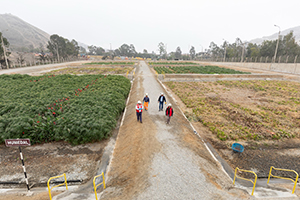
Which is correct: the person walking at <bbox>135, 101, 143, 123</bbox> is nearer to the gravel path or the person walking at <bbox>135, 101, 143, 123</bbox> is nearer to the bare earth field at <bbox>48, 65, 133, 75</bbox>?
the gravel path

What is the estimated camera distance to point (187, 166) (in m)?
6.59

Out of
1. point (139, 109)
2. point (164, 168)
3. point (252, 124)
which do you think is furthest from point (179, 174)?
point (252, 124)

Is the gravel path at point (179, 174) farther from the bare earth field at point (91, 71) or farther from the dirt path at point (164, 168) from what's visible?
the bare earth field at point (91, 71)

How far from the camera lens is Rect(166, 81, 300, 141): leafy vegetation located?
412 inches

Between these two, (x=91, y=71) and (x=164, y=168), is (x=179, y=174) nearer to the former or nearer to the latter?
(x=164, y=168)

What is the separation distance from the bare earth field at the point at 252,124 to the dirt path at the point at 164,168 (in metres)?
1.93

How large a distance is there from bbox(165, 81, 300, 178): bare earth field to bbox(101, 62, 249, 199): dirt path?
6.33 ft

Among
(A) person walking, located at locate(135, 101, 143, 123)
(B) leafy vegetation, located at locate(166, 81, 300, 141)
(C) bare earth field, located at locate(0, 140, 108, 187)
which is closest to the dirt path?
(A) person walking, located at locate(135, 101, 143, 123)

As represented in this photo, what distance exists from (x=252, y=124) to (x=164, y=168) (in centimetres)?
868

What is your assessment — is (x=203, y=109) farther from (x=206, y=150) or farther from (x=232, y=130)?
(x=206, y=150)

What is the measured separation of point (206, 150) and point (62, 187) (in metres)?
6.88

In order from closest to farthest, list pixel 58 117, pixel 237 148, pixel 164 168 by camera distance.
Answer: pixel 164 168, pixel 237 148, pixel 58 117

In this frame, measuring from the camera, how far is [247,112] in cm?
1359

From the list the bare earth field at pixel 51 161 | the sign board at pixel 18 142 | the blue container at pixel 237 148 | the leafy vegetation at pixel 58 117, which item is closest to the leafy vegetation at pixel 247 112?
the blue container at pixel 237 148
